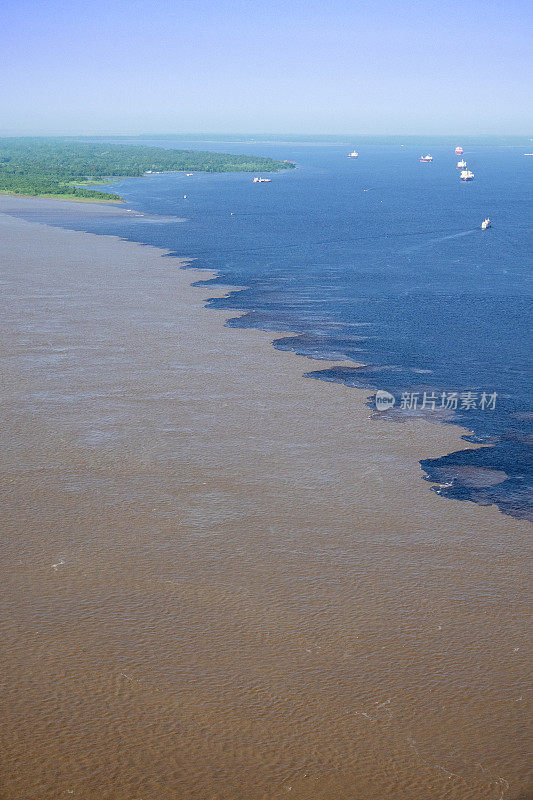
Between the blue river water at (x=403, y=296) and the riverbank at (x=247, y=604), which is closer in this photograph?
the riverbank at (x=247, y=604)

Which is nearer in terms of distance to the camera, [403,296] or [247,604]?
[247,604]

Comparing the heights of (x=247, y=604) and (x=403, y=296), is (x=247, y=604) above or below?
below

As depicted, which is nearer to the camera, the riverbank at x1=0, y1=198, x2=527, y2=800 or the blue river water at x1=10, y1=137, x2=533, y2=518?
the riverbank at x1=0, y1=198, x2=527, y2=800

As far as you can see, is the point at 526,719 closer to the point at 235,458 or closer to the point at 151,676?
the point at 151,676

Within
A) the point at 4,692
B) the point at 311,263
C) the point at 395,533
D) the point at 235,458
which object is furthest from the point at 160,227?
the point at 4,692

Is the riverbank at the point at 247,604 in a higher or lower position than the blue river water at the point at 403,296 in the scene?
lower
